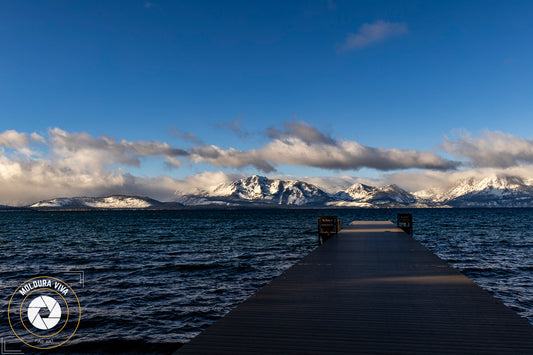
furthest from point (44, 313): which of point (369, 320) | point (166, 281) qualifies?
point (369, 320)

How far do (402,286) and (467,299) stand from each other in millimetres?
2071

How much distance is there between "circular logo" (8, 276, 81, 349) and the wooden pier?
273 inches

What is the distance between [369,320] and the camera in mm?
8117

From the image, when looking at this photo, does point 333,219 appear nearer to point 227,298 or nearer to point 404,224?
point 404,224

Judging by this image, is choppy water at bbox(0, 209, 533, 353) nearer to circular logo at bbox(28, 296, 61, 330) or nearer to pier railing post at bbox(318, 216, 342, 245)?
circular logo at bbox(28, 296, 61, 330)

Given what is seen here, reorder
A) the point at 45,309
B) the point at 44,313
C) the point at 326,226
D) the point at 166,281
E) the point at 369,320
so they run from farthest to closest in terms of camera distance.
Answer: the point at 326,226 < the point at 166,281 < the point at 45,309 < the point at 44,313 < the point at 369,320

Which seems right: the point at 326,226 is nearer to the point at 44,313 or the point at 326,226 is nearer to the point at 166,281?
the point at 166,281

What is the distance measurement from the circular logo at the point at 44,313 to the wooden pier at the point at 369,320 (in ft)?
22.8

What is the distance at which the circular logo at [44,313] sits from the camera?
11656 millimetres

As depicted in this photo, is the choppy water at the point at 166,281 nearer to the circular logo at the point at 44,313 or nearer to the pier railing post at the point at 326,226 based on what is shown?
the circular logo at the point at 44,313

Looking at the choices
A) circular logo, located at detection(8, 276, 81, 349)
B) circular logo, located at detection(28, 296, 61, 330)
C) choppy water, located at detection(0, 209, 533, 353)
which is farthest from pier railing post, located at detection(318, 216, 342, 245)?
circular logo, located at detection(28, 296, 61, 330)

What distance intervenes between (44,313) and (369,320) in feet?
43.7

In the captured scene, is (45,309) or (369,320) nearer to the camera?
(369,320)

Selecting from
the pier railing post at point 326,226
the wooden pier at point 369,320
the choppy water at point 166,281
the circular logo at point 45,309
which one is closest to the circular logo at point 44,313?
the circular logo at point 45,309
